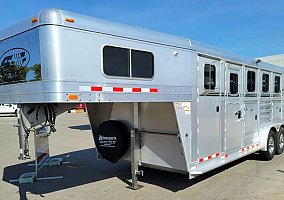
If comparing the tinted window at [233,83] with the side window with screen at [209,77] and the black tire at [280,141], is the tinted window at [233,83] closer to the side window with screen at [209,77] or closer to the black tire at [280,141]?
the side window with screen at [209,77]

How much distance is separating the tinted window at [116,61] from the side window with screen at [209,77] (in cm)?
186

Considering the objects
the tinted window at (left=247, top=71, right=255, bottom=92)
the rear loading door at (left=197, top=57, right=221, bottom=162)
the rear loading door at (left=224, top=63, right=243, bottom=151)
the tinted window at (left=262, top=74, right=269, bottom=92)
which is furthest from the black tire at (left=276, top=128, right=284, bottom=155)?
the rear loading door at (left=197, top=57, right=221, bottom=162)

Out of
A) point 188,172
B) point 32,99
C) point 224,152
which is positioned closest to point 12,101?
point 32,99

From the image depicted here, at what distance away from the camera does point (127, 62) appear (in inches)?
151

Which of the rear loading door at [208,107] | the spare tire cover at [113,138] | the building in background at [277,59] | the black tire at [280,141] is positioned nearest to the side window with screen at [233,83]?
the rear loading door at [208,107]

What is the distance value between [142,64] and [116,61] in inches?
17.8

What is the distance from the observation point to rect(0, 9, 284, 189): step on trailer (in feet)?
10.7

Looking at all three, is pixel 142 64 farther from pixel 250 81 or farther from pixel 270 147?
pixel 270 147

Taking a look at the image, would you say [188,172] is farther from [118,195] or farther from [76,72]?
[76,72]

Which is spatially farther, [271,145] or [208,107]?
[271,145]

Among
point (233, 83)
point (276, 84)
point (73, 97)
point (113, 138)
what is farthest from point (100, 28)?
point (276, 84)

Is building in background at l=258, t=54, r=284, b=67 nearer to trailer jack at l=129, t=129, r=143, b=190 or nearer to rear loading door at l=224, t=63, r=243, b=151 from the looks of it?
rear loading door at l=224, t=63, r=243, b=151

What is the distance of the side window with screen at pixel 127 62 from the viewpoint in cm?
364

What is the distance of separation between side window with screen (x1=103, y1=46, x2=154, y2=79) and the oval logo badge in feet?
2.99
